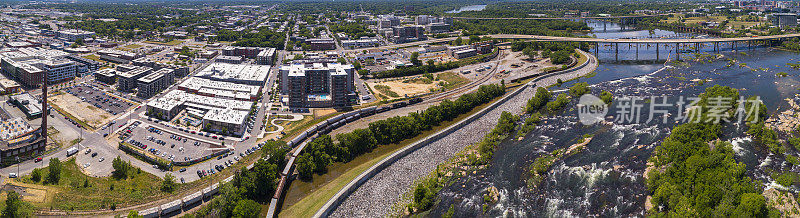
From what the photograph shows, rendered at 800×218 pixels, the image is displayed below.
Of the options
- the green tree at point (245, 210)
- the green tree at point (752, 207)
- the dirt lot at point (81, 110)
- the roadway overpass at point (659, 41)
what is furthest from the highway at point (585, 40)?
the green tree at point (245, 210)

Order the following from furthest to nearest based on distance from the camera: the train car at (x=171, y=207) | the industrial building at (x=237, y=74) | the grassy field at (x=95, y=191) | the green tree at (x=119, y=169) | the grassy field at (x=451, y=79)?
the grassy field at (x=451, y=79) → the industrial building at (x=237, y=74) → the green tree at (x=119, y=169) → the grassy field at (x=95, y=191) → the train car at (x=171, y=207)

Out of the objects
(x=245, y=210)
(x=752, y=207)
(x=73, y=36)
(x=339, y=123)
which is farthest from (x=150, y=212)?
(x=73, y=36)

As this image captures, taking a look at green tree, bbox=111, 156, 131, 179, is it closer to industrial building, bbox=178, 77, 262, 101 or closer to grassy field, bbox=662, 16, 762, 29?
industrial building, bbox=178, 77, 262, 101

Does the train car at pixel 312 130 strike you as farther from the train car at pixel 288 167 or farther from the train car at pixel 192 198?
the train car at pixel 192 198

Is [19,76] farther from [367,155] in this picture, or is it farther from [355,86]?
[367,155]

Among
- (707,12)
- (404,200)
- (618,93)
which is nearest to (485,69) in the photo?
(618,93)

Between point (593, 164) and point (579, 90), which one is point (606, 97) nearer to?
point (579, 90)
